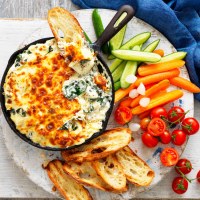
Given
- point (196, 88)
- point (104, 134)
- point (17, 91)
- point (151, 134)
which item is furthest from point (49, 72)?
point (196, 88)

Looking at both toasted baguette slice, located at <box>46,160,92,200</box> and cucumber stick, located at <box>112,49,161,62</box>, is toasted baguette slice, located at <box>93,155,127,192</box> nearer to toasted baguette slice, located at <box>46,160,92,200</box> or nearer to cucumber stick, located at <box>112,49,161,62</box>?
toasted baguette slice, located at <box>46,160,92,200</box>

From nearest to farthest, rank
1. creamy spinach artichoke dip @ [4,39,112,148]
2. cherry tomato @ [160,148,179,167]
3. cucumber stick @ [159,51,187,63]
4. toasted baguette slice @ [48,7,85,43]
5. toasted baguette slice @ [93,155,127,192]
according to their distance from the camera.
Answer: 1. creamy spinach artichoke dip @ [4,39,112,148]
2. toasted baguette slice @ [48,7,85,43]
3. toasted baguette slice @ [93,155,127,192]
4. cherry tomato @ [160,148,179,167]
5. cucumber stick @ [159,51,187,63]

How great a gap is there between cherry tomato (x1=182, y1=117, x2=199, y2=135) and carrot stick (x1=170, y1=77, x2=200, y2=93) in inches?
9.8

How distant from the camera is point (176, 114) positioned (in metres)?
3.92

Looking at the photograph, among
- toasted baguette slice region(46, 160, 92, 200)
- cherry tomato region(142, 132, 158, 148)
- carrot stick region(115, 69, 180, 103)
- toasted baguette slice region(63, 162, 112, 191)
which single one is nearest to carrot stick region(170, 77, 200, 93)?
carrot stick region(115, 69, 180, 103)

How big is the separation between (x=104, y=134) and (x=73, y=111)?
406 mm

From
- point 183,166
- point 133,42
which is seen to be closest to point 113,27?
point 133,42

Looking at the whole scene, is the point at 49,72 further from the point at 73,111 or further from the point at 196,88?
the point at 196,88

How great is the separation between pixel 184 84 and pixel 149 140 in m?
0.57

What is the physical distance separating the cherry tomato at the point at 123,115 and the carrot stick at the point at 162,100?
0.25ft

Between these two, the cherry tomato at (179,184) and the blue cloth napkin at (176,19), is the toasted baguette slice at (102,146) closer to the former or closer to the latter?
the cherry tomato at (179,184)

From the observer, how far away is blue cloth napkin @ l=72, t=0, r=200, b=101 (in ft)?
13.4

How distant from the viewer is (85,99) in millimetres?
3648

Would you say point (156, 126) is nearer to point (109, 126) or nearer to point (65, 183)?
point (109, 126)
